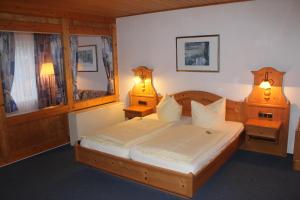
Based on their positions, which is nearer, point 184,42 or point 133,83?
point 184,42

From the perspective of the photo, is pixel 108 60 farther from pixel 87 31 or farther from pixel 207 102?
pixel 207 102

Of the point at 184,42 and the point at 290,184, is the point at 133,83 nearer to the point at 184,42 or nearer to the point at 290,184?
the point at 184,42

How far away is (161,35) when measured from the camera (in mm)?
5289

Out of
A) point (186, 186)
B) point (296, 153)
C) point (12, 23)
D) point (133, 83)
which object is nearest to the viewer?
point (186, 186)

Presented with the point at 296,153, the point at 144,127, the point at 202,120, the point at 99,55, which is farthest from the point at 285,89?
the point at 99,55

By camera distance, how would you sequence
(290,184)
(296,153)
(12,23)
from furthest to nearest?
(12,23) → (296,153) → (290,184)

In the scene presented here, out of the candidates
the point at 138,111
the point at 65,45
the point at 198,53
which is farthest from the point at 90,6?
the point at 138,111

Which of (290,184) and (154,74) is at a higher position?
(154,74)

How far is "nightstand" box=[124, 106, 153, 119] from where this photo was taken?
17.6 ft

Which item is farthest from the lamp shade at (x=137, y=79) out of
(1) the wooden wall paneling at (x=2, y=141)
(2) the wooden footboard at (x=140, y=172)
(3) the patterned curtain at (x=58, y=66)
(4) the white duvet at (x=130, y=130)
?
(1) the wooden wall paneling at (x=2, y=141)

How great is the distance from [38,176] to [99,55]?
2.83 m

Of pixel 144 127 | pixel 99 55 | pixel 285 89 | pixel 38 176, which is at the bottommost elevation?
pixel 38 176

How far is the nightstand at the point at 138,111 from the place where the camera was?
5.36 m

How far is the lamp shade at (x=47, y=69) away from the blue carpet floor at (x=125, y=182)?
1553mm
